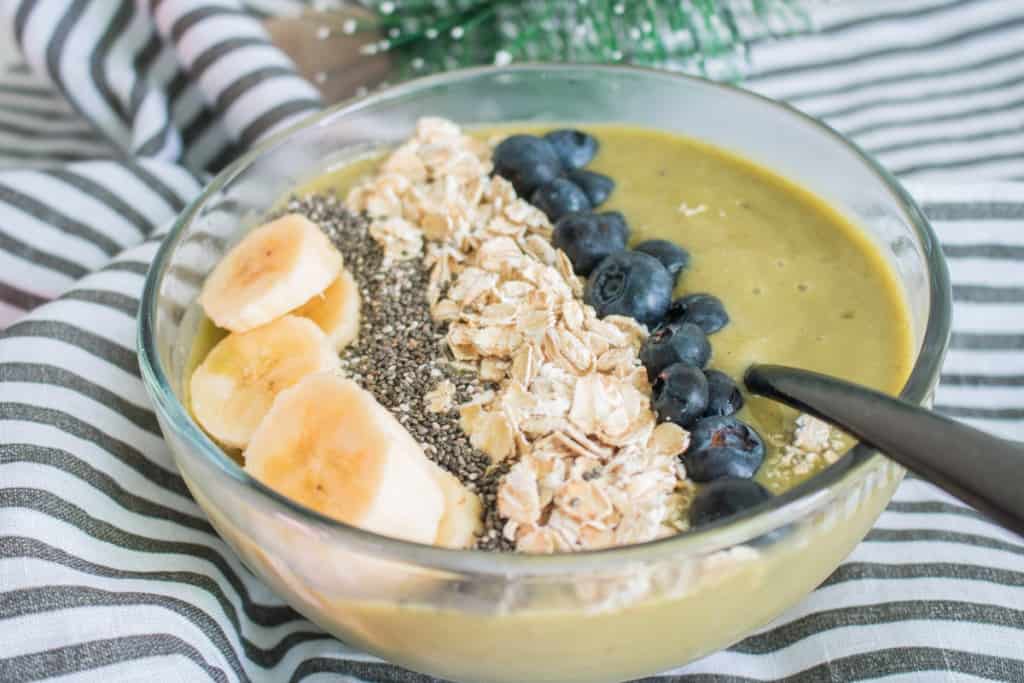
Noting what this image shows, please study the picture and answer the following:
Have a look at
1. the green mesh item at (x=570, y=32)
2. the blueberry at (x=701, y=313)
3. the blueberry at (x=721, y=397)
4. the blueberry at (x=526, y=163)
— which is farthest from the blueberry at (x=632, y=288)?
the green mesh item at (x=570, y=32)

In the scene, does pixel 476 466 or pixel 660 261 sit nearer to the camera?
pixel 476 466

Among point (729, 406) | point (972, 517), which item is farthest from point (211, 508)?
point (972, 517)

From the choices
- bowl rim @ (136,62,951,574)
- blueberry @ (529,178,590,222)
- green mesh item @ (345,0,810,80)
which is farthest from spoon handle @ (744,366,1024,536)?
green mesh item @ (345,0,810,80)

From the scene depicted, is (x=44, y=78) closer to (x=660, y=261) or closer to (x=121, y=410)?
(x=121, y=410)

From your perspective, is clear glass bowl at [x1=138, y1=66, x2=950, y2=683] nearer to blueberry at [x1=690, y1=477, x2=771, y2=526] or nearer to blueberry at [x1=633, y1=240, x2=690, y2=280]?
blueberry at [x1=690, y1=477, x2=771, y2=526]

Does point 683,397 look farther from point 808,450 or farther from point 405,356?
point 405,356

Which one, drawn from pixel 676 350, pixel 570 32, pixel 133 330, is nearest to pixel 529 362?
pixel 676 350

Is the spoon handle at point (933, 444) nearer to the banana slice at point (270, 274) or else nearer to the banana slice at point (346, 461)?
the banana slice at point (346, 461)
